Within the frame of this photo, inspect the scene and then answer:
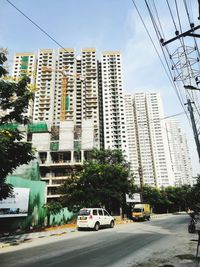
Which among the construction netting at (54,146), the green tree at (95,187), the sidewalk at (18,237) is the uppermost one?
the construction netting at (54,146)

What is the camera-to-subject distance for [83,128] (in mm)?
81500

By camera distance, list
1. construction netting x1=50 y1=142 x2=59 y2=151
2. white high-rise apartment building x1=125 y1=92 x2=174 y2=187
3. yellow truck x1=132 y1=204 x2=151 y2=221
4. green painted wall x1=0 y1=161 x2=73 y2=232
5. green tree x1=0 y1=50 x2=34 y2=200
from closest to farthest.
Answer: green tree x1=0 y1=50 x2=34 y2=200
green painted wall x1=0 y1=161 x2=73 y2=232
yellow truck x1=132 y1=204 x2=151 y2=221
construction netting x1=50 y1=142 x2=59 y2=151
white high-rise apartment building x1=125 y1=92 x2=174 y2=187

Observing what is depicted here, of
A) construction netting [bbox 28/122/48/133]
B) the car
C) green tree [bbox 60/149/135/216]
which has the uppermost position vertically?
construction netting [bbox 28/122/48/133]

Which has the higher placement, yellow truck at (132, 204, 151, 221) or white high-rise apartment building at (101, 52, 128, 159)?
white high-rise apartment building at (101, 52, 128, 159)

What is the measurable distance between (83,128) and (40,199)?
2340 inches

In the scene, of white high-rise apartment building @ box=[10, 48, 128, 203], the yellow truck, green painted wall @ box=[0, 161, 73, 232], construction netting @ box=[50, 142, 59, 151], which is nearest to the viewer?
green painted wall @ box=[0, 161, 73, 232]

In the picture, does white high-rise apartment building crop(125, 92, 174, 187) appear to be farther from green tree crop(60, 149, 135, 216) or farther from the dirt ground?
the dirt ground

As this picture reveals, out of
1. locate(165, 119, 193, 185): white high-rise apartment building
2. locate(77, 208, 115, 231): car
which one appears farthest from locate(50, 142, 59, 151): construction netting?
locate(165, 119, 193, 185): white high-rise apartment building

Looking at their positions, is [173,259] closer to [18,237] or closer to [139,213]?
[18,237]

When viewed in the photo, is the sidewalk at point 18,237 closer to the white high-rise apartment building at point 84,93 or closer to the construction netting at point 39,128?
Answer: the construction netting at point 39,128

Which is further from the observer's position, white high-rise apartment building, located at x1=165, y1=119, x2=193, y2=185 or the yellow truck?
white high-rise apartment building, located at x1=165, y1=119, x2=193, y2=185

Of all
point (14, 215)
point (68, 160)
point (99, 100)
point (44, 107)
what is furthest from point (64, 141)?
point (14, 215)

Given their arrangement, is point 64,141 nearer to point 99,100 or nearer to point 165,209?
point 165,209

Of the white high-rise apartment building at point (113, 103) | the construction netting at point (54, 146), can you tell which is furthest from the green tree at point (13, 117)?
the white high-rise apartment building at point (113, 103)
